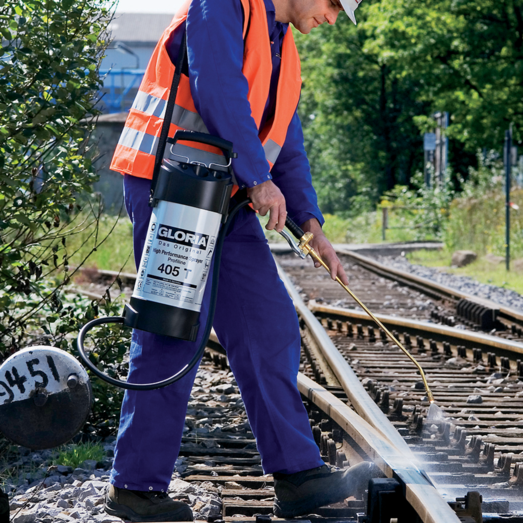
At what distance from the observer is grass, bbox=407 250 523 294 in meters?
11.5

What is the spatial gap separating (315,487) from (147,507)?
1.94 ft

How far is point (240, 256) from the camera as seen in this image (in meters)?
2.88

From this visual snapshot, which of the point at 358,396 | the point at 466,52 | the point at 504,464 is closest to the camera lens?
the point at 504,464

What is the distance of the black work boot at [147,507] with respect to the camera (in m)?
2.63

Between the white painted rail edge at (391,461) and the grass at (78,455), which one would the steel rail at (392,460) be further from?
the grass at (78,455)

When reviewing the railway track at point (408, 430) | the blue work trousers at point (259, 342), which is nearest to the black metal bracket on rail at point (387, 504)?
the railway track at point (408, 430)

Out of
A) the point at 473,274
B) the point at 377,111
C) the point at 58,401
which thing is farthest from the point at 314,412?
the point at 377,111

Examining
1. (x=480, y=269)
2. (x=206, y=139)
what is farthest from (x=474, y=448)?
(x=480, y=269)

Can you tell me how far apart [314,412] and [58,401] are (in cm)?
207

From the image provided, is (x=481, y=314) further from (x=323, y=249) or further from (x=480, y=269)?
(x=480, y=269)

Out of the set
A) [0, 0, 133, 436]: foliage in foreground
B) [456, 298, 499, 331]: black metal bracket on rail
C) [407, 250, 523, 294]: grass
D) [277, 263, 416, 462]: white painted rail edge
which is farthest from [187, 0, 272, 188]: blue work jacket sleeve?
[407, 250, 523, 294]: grass

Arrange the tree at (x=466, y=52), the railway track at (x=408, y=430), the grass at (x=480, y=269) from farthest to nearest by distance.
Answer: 1. the tree at (x=466, y=52)
2. the grass at (x=480, y=269)
3. the railway track at (x=408, y=430)

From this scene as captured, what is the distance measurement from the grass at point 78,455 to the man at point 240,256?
0.79 meters

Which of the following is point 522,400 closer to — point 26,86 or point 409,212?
point 26,86
